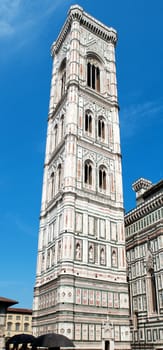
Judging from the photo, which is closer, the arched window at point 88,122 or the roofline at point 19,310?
the arched window at point 88,122

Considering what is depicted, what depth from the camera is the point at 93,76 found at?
127 ft

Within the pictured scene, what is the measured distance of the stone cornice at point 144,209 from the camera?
105 feet

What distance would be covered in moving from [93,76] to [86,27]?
6794 millimetres

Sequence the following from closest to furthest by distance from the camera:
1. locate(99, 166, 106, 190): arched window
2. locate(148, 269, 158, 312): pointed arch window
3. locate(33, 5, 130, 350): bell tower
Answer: locate(33, 5, 130, 350): bell tower, locate(148, 269, 158, 312): pointed arch window, locate(99, 166, 106, 190): arched window

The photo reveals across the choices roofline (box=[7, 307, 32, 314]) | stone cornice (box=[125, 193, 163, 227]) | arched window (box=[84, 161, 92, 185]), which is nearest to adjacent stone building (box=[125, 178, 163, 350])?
stone cornice (box=[125, 193, 163, 227])

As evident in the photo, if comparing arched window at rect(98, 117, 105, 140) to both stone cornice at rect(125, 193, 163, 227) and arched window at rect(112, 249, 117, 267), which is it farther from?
arched window at rect(112, 249, 117, 267)

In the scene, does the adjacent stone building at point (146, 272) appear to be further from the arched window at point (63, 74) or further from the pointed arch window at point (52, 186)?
the arched window at point (63, 74)

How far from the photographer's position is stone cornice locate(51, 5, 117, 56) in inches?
1575

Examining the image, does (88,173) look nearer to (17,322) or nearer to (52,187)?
(52,187)

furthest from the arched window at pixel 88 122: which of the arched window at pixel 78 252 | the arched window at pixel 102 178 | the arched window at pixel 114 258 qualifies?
the arched window at pixel 78 252

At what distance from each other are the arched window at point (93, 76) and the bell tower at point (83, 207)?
0.12 m

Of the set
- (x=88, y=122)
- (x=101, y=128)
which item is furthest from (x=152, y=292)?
(x=88, y=122)

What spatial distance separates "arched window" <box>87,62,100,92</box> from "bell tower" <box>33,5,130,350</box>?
0.12m

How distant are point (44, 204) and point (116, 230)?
299 inches
